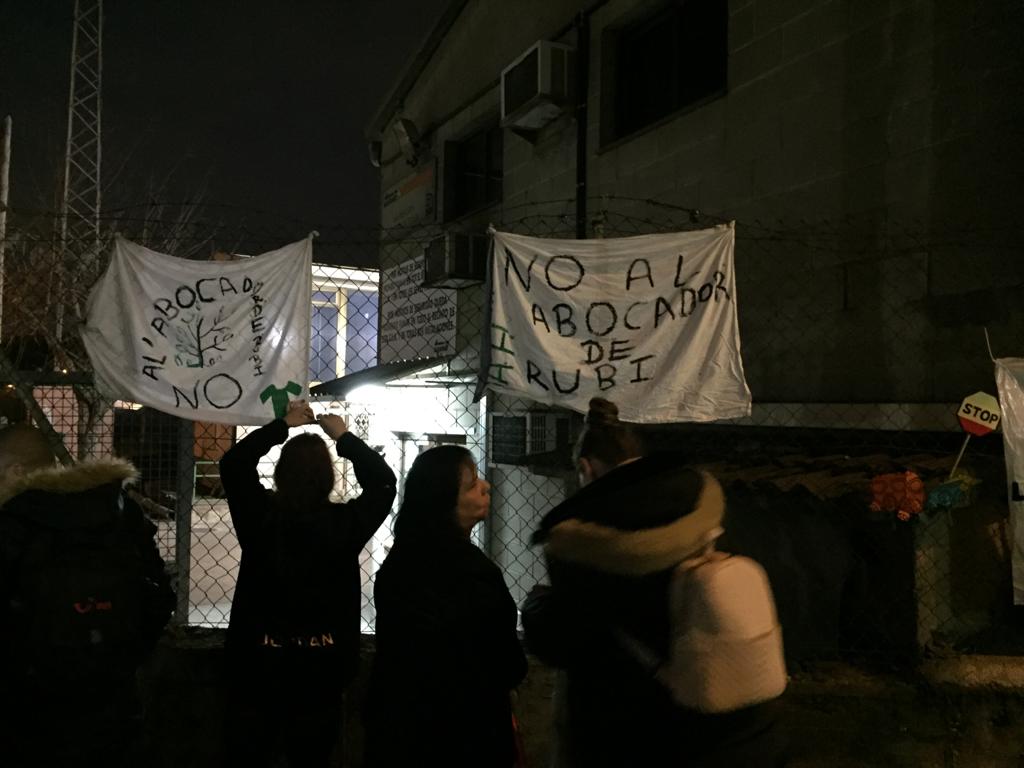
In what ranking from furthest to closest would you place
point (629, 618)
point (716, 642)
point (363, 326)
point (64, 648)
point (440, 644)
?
point (363, 326), point (64, 648), point (440, 644), point (629, 618), point (716, 642)

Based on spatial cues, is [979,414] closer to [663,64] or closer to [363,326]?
[663,64]

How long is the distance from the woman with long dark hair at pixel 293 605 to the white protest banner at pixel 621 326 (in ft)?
4.64

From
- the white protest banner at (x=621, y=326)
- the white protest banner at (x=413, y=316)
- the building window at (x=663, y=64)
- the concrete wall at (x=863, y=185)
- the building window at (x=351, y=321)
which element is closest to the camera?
the white protest banner at (x=621, y=326)

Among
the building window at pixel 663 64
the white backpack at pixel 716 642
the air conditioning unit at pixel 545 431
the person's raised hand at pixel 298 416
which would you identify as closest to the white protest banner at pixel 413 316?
the air conditioning unit at pixel 545 431

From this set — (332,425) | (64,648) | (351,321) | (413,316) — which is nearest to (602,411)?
(332,425)

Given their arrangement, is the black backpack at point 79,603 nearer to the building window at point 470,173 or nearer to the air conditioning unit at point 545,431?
the air conditioning unit at point 545,431

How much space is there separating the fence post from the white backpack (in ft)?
12.1

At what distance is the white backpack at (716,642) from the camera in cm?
181

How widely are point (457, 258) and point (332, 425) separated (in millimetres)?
5342

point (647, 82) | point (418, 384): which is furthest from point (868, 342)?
point (418, 384)

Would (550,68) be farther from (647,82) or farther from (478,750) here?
(478,750)

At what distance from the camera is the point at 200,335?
3766 mm

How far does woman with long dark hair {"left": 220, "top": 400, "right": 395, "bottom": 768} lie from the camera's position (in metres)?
2.62

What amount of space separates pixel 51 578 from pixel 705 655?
80.1 inches
